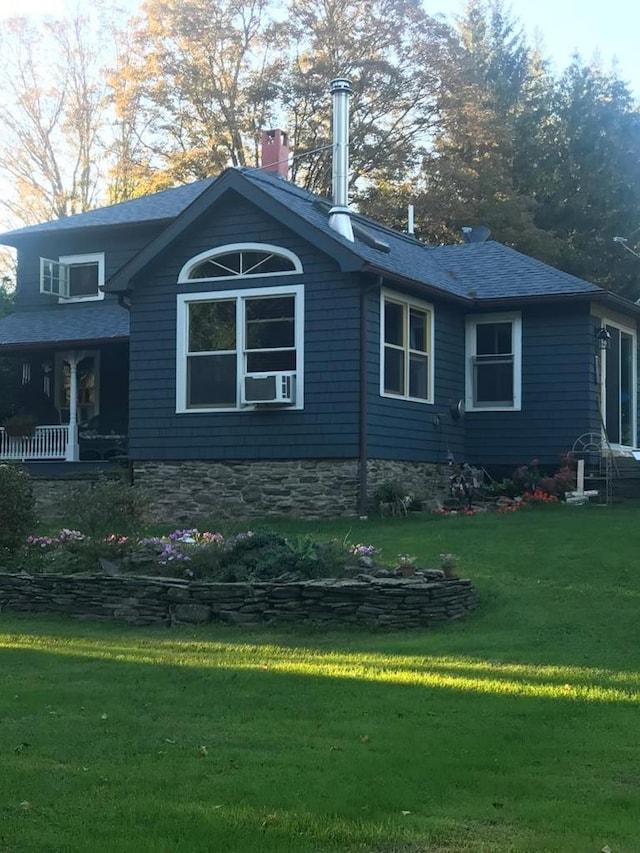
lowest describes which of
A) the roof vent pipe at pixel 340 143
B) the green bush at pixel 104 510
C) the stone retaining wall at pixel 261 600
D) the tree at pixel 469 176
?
the stone retaining wall at pixel 261 600

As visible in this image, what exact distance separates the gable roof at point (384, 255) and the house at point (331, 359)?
0.04m

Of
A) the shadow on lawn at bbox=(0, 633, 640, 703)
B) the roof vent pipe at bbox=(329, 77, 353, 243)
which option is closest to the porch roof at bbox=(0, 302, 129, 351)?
the roof vent pipe at bbox=(329, 77, 353, 243)

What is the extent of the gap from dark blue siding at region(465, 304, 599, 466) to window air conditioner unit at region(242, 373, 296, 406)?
4084 millimetres

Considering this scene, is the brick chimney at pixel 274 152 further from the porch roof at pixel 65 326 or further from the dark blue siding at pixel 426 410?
the dark blue siding at pixel 426 410

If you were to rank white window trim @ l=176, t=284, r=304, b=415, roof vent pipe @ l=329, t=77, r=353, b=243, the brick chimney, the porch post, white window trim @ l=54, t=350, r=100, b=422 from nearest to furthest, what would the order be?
white window trim @ l=176, t=284, r=304, b=415
roof vent pipe @ l=329, t=77, r=353, b=243
the porch post
white window trim @ l=54, t=350, r=100, b=422
the brick chimney

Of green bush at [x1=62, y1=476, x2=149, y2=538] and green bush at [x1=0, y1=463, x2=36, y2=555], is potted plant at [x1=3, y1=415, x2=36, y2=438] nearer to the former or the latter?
green bush at [x1=62, y1=476, x2=149, y2=538]

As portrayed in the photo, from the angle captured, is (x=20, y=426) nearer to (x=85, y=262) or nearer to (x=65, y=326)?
(x=65, y=326)

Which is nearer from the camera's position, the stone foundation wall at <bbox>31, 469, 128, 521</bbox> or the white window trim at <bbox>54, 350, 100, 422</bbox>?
the stone foundation wall at <bbox>31, 469, 128, 521</bbox>

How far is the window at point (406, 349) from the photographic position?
16.6 m

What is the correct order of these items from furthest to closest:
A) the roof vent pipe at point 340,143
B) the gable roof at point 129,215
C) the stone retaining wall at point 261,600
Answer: the gable roof at point 129,215 < the roof vent pipe at point 340,143 < the stone retaining wall at point 261,600

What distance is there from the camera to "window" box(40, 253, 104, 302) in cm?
2342

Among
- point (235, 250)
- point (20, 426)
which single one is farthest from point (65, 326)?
point (235, 250)

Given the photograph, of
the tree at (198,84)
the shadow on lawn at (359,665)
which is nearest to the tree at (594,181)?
the tree at (198,84)

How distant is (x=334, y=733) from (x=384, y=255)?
40.8ft
